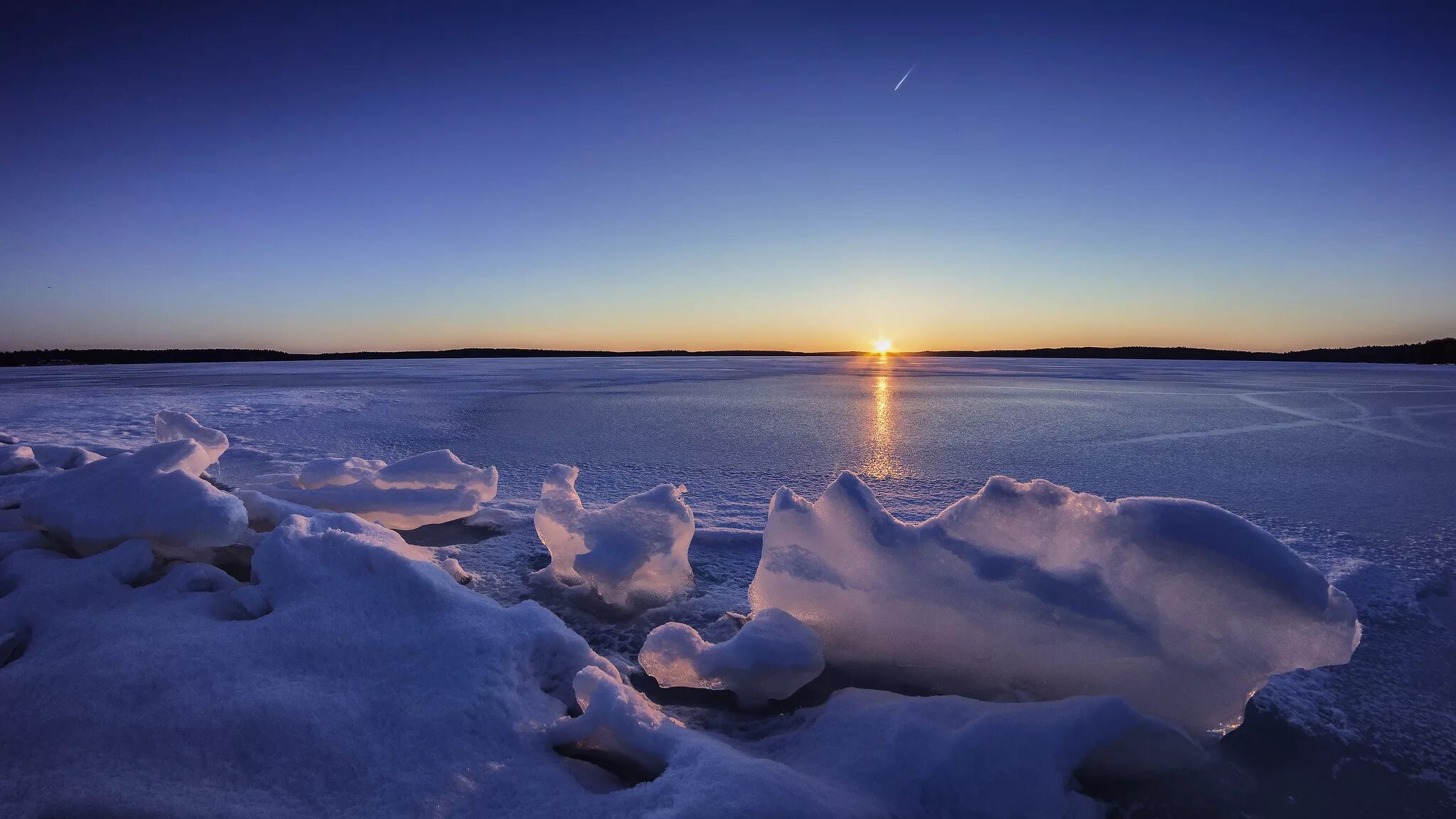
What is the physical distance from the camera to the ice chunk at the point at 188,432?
423 cm

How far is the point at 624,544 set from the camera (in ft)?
9.11

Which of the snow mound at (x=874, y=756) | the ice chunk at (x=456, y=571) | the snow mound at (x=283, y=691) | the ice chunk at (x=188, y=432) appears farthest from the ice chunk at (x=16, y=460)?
the snow mound at (x=874, y=756)

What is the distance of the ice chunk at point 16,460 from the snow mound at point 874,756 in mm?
4625

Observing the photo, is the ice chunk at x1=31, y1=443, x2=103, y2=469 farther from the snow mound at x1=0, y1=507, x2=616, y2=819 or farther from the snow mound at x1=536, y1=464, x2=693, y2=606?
the snow mound at x1=536, y1=464, x2=693, y2=606

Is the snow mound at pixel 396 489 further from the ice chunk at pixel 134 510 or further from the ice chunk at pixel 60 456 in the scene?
the ice chunk at pixel 60 456

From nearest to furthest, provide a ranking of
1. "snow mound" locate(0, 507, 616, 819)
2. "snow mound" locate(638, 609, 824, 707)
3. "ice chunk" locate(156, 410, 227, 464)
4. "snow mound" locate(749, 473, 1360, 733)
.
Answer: "snow mound" locate(0, 507, 616, 819) < "snow mound" locate(749, 473, 1360, 733) < "snow mound" locate(638, 609, 824, 707) < "ice chunk" locate(156, 410, 227, 464)

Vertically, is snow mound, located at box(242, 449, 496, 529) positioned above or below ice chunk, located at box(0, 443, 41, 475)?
below

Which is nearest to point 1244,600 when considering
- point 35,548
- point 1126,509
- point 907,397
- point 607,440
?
point 1126,509

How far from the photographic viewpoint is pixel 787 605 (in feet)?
8.02

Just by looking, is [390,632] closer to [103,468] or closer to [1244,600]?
[103,468]

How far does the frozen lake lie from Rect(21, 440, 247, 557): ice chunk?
3.37 ft

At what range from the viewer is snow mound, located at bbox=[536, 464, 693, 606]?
276cm

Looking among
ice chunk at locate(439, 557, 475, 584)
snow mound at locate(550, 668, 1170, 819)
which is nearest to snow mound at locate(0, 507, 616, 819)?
snow mound at locate(550, 668, 1170, 819)

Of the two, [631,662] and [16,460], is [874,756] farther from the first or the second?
[16,460]
